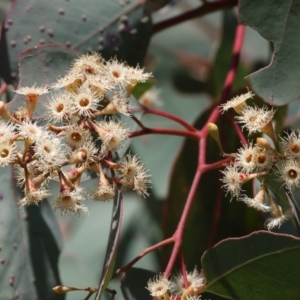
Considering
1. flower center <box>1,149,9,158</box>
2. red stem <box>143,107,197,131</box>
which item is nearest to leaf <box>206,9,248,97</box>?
red stem <box>143,107,197,131</box>

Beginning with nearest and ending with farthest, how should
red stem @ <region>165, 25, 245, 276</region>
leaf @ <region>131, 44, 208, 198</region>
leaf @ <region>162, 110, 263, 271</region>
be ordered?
red stem @ <region>165, 25, 245, 276</region>
leaf @ <region>162, 110, 263, 271</region>
leaf @ <region>131, 44, 208, 198</region>

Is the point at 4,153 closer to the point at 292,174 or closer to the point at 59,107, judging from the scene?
the point at 59,107

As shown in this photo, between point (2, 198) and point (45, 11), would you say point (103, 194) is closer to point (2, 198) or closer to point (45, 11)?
point (2, 198)

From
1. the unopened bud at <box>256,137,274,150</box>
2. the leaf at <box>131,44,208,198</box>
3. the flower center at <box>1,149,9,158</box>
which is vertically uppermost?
the flower center at <box>1,149,9,158</box>

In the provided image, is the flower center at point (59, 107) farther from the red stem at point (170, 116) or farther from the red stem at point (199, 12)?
the red stem at point (199, 12)

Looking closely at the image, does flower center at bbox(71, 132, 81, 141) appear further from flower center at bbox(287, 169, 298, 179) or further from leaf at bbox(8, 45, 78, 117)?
flower center at bbox(287, 169, 298, 179)

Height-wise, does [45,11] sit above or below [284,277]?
above

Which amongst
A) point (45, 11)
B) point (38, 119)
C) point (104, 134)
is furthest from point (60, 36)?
point (104, 134)
